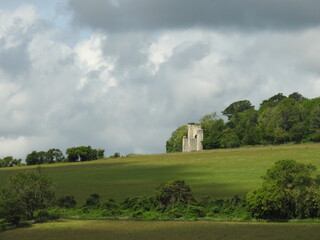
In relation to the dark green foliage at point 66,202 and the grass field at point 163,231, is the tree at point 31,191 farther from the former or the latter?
the grass field at point 163,231

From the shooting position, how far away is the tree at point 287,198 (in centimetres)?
7075

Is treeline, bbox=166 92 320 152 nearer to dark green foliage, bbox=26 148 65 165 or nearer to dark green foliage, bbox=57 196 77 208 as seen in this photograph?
dark green foliage, bbox=26 148 65 165

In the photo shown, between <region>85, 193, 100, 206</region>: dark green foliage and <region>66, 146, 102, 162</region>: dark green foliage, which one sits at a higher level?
<region>66, 146, 102, 162</region>: dark green foliage

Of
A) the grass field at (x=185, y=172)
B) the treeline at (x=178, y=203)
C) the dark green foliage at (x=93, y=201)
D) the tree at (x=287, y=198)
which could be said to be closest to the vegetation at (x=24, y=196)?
the treeline at (x=178, y=203)

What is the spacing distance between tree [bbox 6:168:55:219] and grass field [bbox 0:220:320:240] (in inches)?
305

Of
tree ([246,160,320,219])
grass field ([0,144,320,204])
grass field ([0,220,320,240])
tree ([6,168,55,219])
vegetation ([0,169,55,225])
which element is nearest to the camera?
grass field ([0,220,320,240])

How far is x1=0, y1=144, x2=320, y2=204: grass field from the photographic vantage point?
9904 cm

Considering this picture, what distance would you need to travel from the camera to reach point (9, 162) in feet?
635

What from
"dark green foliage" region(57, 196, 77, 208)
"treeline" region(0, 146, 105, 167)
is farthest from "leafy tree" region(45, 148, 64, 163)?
"dark green foliage" region(57, 196, 77, 208)

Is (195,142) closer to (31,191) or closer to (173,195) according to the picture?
(173,195)

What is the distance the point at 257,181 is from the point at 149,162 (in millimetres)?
52080

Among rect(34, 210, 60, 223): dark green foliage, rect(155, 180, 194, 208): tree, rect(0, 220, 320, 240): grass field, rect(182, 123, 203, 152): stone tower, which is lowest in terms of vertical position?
rect(0, 220, 320, 240): grass field

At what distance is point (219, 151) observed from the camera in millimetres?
157000

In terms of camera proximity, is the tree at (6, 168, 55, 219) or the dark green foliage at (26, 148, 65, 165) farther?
the dark green foliage at (26, 148, 65, 165)
